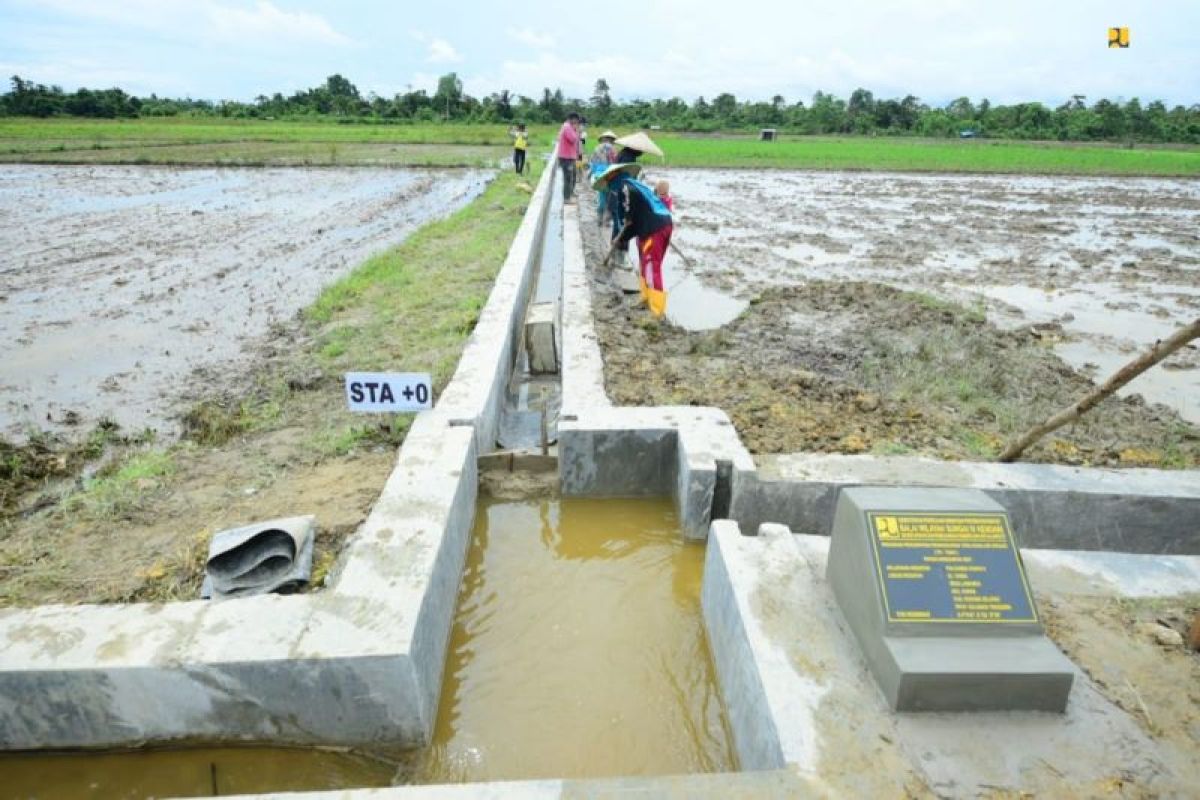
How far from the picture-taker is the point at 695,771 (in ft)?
7.94

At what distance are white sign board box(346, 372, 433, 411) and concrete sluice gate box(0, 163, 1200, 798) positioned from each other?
44cm

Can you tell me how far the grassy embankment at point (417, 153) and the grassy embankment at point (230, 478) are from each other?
21.6 m

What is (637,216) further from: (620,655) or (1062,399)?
(620,655)

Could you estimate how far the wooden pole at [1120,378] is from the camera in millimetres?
2846

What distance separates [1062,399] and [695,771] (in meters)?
4.31

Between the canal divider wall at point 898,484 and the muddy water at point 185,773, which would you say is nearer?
the muddy water at point 185,773

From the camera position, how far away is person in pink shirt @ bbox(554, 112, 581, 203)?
13484 mm

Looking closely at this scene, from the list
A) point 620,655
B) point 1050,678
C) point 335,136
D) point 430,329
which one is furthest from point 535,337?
point 335,136

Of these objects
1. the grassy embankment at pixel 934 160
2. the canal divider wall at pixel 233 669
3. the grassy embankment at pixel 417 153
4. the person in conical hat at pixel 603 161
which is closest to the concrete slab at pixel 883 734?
the canal divider wall at pixel 233 669

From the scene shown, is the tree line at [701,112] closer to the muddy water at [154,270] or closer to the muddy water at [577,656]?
the muddy water at [154,270]

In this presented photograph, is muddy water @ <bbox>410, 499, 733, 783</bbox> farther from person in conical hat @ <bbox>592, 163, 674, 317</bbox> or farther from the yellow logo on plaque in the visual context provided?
person in conical hat @ <bbox>592, 163, 674, 317</bbox>

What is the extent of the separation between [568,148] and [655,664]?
12.8m

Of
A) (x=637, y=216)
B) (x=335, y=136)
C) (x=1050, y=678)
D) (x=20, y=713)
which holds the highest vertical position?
(x=335, y=136)

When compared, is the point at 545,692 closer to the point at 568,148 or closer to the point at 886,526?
the point at 886,526
